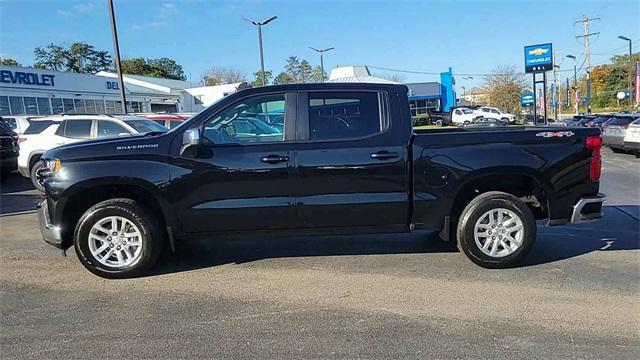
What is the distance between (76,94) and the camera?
1495 inches

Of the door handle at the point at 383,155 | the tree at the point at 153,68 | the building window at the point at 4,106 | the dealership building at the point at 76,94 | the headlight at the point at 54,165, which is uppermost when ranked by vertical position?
the tree at the point at 153,68

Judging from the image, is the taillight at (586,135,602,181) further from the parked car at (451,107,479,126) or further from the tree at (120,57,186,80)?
the tree at (120,57,186,80)

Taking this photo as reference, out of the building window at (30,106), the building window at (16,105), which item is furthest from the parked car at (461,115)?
the building window at (16,105)

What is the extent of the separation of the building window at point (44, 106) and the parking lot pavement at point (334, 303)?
107 feet

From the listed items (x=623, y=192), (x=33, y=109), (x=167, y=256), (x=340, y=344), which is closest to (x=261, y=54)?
(x=33, y=109)

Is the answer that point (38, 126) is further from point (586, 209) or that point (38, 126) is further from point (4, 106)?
point (4, 106)

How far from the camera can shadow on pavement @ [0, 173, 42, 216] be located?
9320 millimetres

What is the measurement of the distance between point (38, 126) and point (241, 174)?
30.9 feet

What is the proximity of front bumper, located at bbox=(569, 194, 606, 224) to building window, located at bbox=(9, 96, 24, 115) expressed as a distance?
114 feet

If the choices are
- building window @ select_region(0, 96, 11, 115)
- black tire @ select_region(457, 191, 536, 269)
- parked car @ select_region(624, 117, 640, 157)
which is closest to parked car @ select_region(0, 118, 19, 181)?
black tire @ select_region(457, 191, 536, 269)

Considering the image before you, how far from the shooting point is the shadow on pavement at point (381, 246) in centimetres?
550

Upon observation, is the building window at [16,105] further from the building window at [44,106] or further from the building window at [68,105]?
the building window at [68,105]

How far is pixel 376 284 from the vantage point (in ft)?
15.3

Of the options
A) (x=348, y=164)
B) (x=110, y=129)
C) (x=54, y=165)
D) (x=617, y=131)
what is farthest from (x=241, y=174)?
(x=617, y=131)
